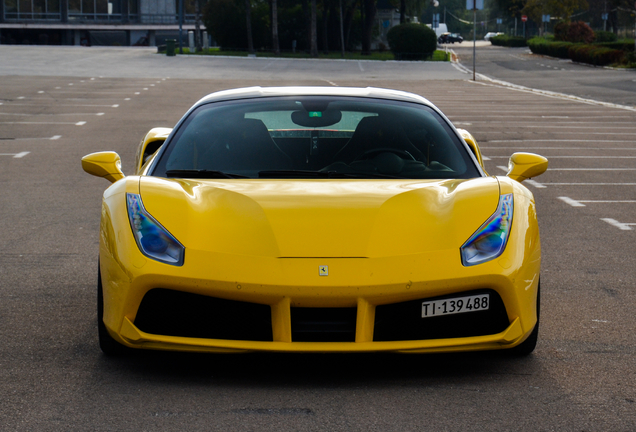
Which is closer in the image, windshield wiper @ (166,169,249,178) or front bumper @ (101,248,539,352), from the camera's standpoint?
front bumper @ (101,248,539,352)

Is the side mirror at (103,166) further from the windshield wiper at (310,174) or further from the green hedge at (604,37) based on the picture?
the green hedge at (604,37)

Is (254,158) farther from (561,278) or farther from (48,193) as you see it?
(48,193)

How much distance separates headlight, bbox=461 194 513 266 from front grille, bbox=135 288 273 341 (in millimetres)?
852

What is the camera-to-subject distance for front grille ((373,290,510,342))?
3.55 meters

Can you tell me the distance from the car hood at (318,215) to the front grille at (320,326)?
228 millimetres

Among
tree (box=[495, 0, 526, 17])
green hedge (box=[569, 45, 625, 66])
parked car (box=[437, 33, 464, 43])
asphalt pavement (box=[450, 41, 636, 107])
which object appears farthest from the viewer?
parked car (box=[437, 33, 464, 43])

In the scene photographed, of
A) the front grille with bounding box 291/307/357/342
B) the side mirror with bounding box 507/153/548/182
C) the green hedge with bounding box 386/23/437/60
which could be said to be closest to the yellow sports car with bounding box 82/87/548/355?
the front grille with bounding box 291/307/357/342

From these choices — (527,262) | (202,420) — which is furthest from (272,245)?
(527,262)

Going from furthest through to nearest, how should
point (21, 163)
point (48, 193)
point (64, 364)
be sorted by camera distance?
point (21, 163) < point (48, 193) < point (64, 364)

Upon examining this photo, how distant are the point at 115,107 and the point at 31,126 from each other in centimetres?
516

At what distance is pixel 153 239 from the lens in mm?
3689

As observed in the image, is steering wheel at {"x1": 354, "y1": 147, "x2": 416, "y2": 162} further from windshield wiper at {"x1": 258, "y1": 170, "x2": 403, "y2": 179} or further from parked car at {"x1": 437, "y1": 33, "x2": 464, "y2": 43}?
parked car at {"x1": 437, "y1": 33, "x2": 464, "y2": 43}

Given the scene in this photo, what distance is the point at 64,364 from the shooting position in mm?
3865

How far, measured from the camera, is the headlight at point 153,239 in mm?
3598
